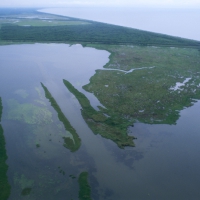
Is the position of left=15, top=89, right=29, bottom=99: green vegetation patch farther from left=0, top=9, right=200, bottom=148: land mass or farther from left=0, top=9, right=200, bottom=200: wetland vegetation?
left=0, top=9, right=200, bottom=148: land mass

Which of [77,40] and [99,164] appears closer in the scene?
[99,164]

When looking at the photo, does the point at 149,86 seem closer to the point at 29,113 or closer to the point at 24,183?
the point at 29,113

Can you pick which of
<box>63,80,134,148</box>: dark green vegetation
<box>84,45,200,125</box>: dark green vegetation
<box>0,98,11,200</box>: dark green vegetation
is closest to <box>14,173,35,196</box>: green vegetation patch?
<box>0,98,11,200</box>: dark green vegetation

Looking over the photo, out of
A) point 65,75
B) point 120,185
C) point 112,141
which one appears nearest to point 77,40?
point 65,75

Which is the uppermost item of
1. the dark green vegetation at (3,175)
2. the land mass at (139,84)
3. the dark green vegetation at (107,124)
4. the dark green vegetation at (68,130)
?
the land mass at (139,84)

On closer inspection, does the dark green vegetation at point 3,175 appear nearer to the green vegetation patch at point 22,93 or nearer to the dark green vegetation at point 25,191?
the dark green vegetation at point 25,191

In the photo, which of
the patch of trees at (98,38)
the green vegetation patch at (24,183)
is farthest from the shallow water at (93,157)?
the patch of trees at (98,38)

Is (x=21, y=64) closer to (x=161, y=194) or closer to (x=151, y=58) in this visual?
(x=151, y=58)
